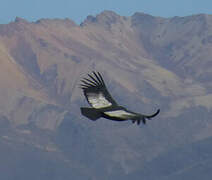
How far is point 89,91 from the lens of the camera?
17.8 meters

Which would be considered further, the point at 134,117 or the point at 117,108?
the point at 117,108

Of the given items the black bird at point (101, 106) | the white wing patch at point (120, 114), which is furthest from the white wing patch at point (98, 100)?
the white wing patch at point (120, 114)

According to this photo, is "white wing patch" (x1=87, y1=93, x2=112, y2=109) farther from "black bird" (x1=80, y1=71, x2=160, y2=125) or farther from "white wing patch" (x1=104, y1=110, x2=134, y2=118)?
"white wing patch" (x1=104, y1=110, x2=134, y2=118)

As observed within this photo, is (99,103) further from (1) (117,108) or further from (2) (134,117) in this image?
(2) (134,117)

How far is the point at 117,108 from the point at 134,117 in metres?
1.15

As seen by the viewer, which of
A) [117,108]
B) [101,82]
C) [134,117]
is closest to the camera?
[134,117]

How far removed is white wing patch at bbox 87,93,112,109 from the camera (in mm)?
16888

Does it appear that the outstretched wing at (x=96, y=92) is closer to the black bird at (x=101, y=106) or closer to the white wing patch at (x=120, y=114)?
the black bird at (x=101, y=106)

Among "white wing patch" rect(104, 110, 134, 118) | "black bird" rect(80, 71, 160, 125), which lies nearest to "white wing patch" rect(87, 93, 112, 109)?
"black bird" rect(80, 71, 160, 125)

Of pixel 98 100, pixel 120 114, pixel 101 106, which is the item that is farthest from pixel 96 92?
pixel 120 114

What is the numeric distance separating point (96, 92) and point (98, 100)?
0.73 m

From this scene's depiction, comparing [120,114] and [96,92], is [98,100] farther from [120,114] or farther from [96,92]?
[120,114]

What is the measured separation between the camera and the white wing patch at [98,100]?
16.9m

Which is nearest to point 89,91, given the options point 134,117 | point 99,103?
point 99,103
